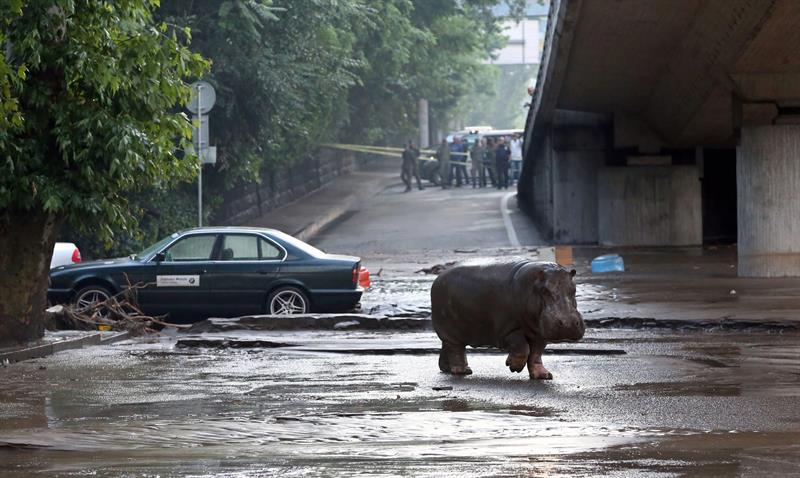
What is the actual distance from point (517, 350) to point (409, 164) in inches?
1605

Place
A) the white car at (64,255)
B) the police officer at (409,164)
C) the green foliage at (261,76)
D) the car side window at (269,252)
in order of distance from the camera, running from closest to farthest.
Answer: the car side window at (269,252)
the white car at (64,255)
the green foliage at (261,76)
the police officer at (409,164)

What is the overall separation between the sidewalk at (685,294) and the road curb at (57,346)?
19.2 feet

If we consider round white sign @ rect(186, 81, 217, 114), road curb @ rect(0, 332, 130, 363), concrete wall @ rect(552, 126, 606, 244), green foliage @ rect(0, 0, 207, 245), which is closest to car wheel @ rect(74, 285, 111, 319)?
road curb @ rect(0, 332, 130, 363)

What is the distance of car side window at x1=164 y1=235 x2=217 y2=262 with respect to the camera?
18734 mm

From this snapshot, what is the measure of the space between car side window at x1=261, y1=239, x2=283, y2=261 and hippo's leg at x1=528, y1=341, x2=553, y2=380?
7359 millimetres

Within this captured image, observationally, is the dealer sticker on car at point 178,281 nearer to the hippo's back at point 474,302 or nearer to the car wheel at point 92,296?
the car wheel at point 92,296

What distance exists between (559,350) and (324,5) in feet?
64.3

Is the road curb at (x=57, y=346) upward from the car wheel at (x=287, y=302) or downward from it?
downward

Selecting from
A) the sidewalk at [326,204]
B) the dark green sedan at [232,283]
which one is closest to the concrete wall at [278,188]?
the sidewalk at [326,204]

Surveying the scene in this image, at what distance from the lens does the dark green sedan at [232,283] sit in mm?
18469

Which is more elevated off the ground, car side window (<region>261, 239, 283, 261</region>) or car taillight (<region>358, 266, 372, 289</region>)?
car side window (<region>261, 239, 283, 261</region>)

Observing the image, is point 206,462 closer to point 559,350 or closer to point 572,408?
point 572,408

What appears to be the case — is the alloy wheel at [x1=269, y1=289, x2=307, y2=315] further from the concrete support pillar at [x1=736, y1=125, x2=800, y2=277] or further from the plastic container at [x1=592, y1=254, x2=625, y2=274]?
the plastic container at [x1=592, y1=254, x2=625, y2=274]

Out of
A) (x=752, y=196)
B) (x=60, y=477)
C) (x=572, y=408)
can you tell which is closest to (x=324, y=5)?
(x=752, y=196)
